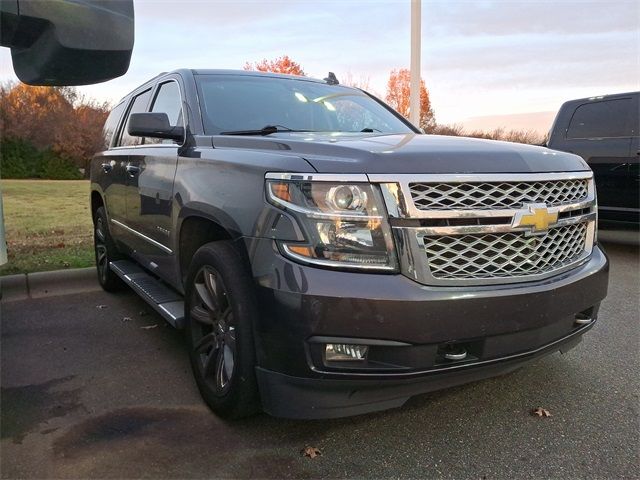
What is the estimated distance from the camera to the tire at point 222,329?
2508mm

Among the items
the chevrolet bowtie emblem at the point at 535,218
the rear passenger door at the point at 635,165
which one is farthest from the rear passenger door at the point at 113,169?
the rear passenger door at the point at 635,165

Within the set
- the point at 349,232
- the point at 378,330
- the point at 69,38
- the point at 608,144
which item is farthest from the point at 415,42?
the point at 69,38

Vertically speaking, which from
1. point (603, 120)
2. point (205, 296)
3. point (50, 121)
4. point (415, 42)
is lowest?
point (205, 296)

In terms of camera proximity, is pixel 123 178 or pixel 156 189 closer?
pixel 156 189

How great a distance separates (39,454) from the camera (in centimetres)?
258

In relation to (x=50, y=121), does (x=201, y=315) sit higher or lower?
lower

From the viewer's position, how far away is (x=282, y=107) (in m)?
3.80

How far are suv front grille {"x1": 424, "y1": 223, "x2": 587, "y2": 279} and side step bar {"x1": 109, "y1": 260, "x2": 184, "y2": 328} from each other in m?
1.63

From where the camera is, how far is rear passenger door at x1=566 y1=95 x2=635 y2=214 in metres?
7.44

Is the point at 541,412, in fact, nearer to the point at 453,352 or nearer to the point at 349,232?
the point at 453,352

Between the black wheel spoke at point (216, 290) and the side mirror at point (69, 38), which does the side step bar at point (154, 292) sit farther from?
the side mirror at point (69, 38)

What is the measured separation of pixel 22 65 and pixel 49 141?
2628 cm

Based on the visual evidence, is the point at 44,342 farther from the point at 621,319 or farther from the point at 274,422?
the point at 621,319

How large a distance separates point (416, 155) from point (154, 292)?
2.35 m
